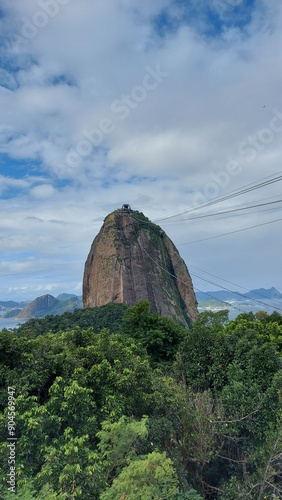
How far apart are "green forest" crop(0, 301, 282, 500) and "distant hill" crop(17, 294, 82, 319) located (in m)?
105

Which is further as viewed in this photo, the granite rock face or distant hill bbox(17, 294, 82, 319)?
distant hill bbox(17, 294, 82, 319)

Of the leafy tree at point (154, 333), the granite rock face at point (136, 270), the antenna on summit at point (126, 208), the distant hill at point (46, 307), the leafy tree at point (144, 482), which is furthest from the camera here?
the distant hill at point (46, 307)

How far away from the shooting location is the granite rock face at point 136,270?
1917 inches

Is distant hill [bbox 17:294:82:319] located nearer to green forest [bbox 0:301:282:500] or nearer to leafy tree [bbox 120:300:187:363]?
leafy tree [bbox 120:300:187:363]

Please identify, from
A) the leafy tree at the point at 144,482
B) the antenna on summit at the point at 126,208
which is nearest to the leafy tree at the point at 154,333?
the leafy tree at the point at 144,482

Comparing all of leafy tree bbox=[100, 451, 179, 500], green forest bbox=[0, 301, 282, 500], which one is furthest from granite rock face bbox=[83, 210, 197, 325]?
leafy tree bbox=[100, 451, 179, 500]

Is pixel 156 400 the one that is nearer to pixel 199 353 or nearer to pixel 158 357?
pixel 199 353

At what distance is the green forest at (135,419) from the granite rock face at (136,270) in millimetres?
34646

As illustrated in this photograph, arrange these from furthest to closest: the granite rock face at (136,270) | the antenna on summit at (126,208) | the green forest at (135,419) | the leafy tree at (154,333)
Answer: the antenna on summit at (126,208) < the granite rock face at (136,270) < the leafy tree at (154,333) < the green forest at (135,419)

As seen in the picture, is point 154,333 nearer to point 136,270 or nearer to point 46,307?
point 136,270

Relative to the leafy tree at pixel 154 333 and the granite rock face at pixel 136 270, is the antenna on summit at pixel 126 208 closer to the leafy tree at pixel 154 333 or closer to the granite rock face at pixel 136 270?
the granite rock face at pixel 136 270

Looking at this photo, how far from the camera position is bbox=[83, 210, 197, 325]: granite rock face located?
4869 cm

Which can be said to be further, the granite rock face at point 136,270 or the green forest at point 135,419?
the granite rock face at point 136,270

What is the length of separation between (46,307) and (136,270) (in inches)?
3212
